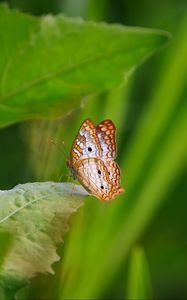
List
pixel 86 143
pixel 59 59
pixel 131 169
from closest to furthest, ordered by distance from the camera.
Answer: pixel 59 59, pixel 86 143, pixel 131 169

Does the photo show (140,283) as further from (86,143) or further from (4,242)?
(4,242)

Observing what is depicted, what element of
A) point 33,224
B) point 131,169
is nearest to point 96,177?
point 33,224

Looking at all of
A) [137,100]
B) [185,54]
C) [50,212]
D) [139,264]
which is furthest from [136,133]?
[50,212]

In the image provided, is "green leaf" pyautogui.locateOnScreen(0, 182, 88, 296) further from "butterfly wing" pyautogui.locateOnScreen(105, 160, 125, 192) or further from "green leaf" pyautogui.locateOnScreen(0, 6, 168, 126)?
"butterfly wing" pyautogui.locateOnScreen(105, 160, 125, 192)

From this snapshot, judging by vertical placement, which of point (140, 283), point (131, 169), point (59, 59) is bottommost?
point (131, 169)

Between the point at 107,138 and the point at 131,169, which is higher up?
the point at 107,138

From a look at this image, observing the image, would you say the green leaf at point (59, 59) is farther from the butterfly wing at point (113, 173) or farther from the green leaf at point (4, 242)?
the butterfly wing at point (113, 173)

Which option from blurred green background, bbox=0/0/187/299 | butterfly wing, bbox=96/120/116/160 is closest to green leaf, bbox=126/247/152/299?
blurred green background, bbox=0/0/187/299

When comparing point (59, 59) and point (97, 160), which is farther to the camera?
point (97, 160)
